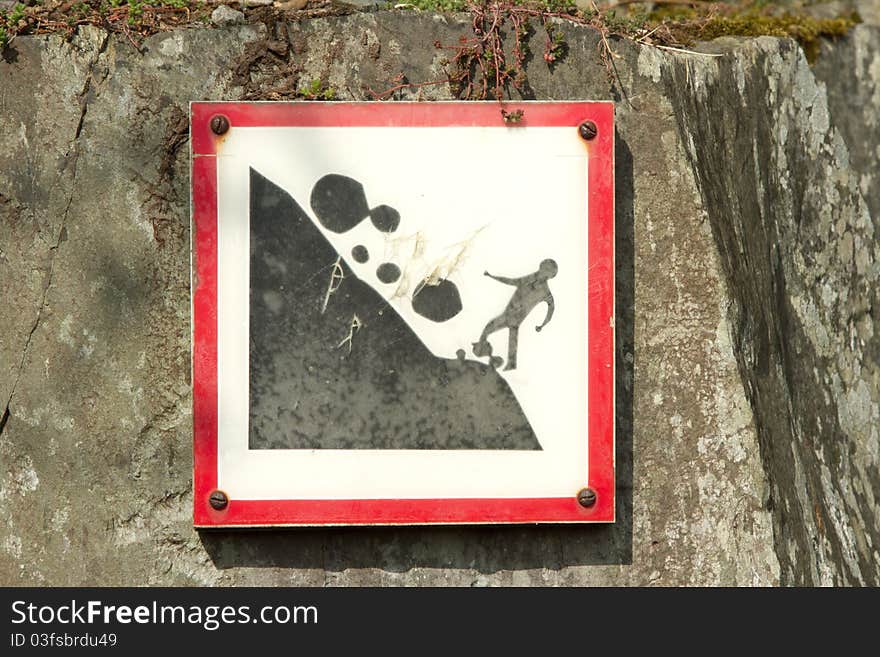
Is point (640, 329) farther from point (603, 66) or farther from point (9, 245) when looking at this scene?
point (9, 245)

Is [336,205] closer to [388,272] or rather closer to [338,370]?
[388,272]

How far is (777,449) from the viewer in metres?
2.08

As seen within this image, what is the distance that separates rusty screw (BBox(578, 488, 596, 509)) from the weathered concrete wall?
98 mm

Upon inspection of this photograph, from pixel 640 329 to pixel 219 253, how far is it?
2.76ft

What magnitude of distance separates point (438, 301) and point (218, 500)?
56cm

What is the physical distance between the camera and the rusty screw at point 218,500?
189cm

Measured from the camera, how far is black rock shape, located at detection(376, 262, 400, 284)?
191cm

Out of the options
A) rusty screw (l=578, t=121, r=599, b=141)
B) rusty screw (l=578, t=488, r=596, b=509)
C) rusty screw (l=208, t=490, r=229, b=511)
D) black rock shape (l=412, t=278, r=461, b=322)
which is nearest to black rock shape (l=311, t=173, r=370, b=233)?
black rock shape (l=412, t=278, r=461, b=322)

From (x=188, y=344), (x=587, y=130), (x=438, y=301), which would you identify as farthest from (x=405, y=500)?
(x=587, y=130)

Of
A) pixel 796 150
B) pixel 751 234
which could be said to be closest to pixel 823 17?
pixel 796 150

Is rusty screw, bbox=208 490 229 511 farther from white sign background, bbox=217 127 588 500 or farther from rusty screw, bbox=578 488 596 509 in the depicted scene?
rusty screw, bbox=578 488 596 509

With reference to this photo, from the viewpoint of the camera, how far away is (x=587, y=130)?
1.92 metres

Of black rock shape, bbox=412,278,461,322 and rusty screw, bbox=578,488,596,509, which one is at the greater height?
black rock shape, bbox=412,278,461,322

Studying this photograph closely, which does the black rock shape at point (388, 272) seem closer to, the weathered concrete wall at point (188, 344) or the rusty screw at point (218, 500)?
the weathered concrete wall at point (188, 344)
